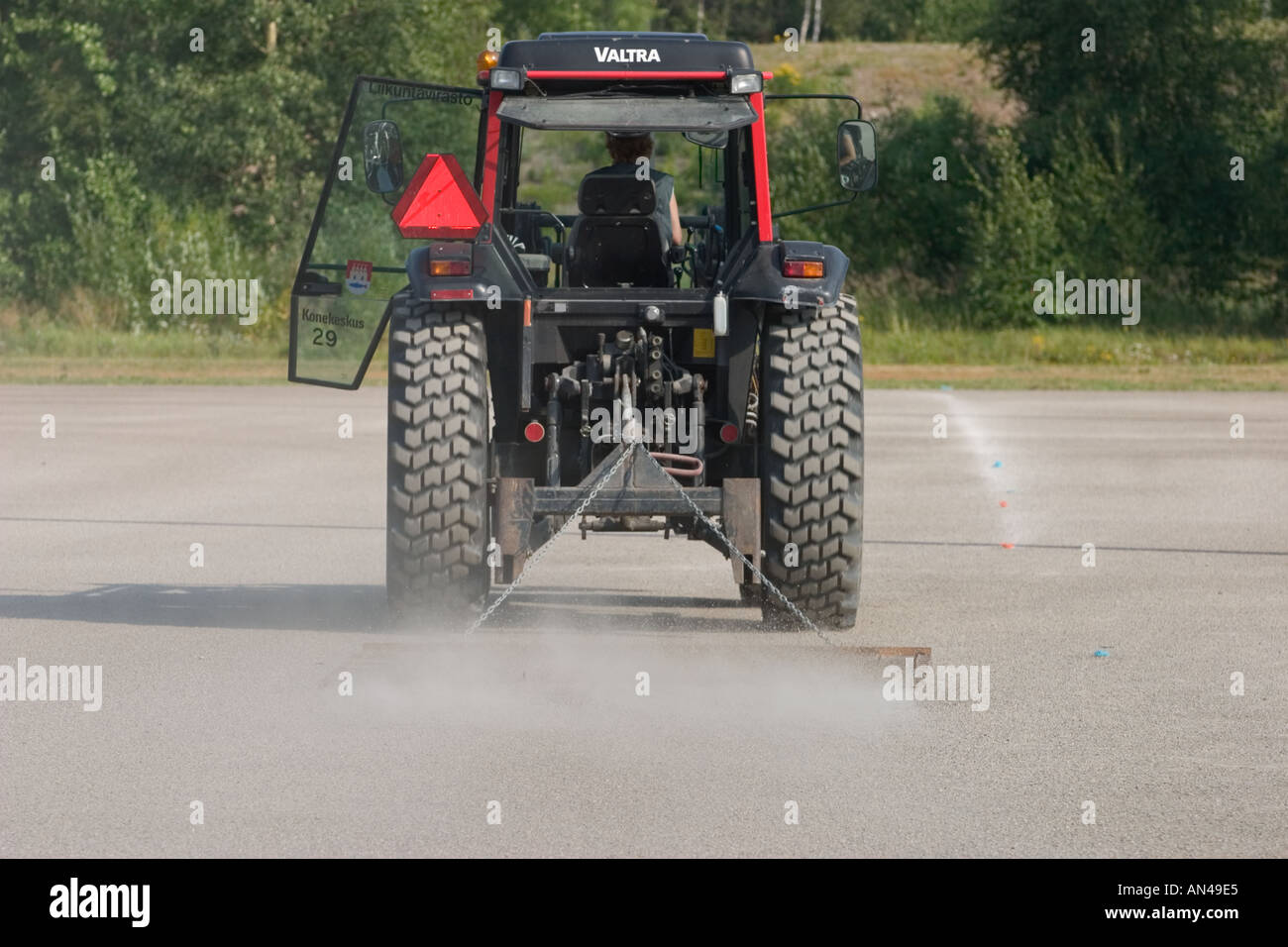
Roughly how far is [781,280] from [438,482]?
5.81ft

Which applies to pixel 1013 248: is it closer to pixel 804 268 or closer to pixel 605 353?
pixel 804 268

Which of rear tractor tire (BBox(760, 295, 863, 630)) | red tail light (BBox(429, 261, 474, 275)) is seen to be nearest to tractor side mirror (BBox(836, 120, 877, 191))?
rear tractor tire (BBox(760, 295, 863, 630))

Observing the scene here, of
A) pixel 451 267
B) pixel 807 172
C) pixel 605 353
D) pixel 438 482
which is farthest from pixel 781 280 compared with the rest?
pixel 807 172

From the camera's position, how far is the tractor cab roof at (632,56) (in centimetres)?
1017

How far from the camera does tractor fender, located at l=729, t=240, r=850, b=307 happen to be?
984cm

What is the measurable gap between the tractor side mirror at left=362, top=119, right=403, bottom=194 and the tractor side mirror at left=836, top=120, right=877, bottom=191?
203 centimetres

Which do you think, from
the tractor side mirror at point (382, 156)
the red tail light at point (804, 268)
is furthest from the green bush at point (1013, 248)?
the tractor side mirror at point (382, 156)

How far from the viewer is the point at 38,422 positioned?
2400 cm

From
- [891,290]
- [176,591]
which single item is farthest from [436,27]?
[176,591]

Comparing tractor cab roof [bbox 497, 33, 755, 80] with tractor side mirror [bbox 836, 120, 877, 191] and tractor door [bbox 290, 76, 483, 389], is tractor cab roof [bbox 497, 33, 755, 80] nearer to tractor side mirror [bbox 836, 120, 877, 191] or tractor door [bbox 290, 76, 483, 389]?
tractor door [bbox 290, 76, 483, 389]

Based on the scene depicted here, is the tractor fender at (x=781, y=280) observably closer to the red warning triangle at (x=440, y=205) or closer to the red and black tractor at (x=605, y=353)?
the red and black tractor at (x=605, y=353)

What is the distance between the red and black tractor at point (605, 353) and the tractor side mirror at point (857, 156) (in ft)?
0.04

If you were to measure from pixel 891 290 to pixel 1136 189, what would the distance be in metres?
5.19
